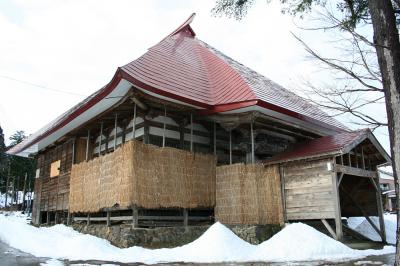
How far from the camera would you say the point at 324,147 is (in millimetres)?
10930

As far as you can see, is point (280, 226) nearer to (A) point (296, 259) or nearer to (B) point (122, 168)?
(A) point (296, 259)

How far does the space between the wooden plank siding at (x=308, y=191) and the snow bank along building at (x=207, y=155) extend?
28mm

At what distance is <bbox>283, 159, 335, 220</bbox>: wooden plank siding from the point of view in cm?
1042

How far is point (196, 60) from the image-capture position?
1446 cm

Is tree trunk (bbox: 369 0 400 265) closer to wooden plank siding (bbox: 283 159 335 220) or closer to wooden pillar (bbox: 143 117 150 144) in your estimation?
wooden plank siding (bbox: 283 159 335 220)

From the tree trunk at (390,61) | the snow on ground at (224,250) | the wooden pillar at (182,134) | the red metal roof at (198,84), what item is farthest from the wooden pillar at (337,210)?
the tree trunk at (390,61)

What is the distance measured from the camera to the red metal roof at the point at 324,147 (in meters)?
10.4

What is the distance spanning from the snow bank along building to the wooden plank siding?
0.09ft

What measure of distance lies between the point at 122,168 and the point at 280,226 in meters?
4.87

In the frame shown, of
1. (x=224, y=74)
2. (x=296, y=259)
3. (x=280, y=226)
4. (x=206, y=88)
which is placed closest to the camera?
(x=296, y=259)

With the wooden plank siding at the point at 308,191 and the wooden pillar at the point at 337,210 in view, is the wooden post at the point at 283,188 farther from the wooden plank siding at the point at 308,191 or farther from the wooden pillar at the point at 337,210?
the wooden pillar at the point at 337,210

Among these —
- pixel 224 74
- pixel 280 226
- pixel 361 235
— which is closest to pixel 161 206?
pixel 280 226

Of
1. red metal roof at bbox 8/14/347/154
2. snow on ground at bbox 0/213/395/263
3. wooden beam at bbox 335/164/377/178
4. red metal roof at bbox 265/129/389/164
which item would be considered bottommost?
snow on ground at bbox 0/213/395/263

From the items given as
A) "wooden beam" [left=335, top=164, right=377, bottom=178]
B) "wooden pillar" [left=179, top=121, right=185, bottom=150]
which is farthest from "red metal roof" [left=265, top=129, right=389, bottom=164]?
"wooden pillar" [left=179, top=121, right=185, bottom=150]
